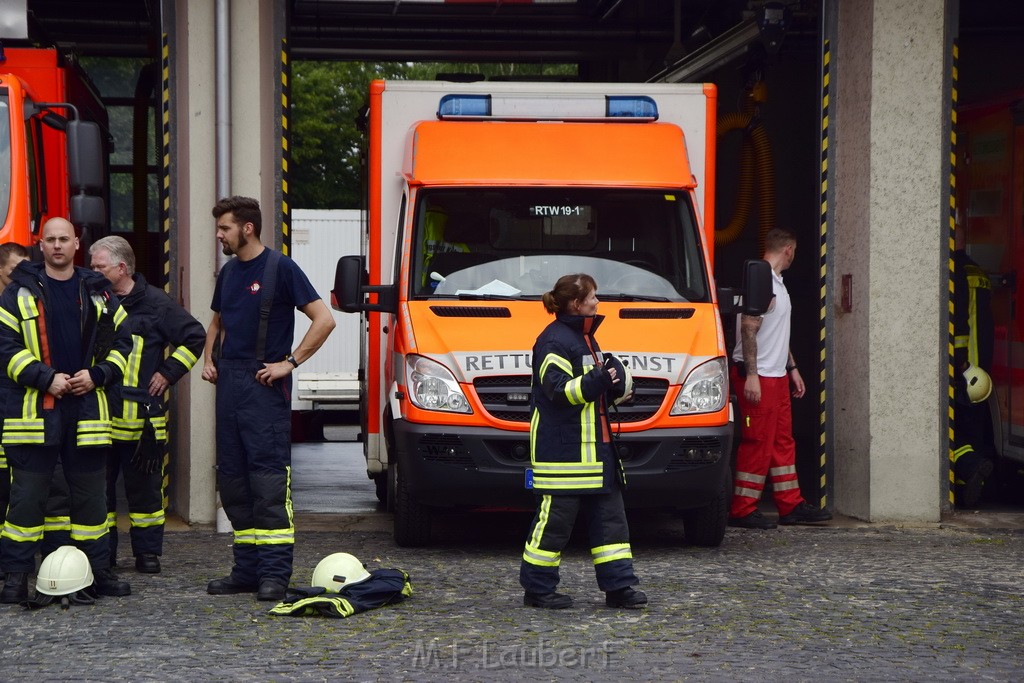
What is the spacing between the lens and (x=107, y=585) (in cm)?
782

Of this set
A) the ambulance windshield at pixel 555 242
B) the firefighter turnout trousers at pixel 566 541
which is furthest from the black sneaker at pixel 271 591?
the ambulance windshield at pixel 555 242

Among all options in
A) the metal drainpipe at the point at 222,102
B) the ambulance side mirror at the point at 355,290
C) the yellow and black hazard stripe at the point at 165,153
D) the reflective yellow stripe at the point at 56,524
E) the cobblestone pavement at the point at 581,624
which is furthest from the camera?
the yellow and black hazard stripe at the point at 165,153

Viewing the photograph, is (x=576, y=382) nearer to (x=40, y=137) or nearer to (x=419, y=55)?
(x=40, y=137)

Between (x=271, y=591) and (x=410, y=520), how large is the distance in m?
1.80

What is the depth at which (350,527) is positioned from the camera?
10.5 metres

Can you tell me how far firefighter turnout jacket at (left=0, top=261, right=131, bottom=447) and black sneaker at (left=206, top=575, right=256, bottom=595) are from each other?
2.92 ft

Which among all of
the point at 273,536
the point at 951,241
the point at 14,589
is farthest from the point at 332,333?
the point at 14,589

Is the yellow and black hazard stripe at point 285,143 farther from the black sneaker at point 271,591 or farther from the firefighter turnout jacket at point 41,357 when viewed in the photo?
the black sneaker at point 271,591

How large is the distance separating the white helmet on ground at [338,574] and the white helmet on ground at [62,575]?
A: 112cm

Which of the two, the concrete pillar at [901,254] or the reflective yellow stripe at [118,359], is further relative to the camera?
the concrete pillar at [901,254]

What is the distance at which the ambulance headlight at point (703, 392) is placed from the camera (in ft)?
29.3

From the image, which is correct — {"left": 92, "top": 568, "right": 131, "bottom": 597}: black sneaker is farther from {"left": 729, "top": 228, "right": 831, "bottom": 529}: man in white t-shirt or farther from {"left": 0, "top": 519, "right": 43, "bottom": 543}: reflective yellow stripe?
{"left": 729, "top": 228, "right": 831, "bottom": 529}: man in white t-shirt

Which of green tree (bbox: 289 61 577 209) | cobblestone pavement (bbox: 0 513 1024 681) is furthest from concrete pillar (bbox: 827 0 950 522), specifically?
green tree (bbox: 289 61 577 209)

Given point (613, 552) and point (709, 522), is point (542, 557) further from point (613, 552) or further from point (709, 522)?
point (709, 522)
